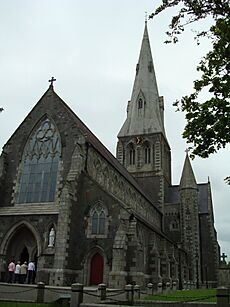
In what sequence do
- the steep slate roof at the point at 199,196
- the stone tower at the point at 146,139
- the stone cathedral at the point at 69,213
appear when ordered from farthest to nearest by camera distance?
1. the stone tower at the point at 146,139
2. the steep slate roof at the point at 199,196
3. the stone cathedral at the point at 69,213

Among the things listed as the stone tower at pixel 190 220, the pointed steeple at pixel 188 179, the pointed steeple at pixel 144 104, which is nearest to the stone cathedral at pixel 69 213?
the stone tower at pixel 190 220

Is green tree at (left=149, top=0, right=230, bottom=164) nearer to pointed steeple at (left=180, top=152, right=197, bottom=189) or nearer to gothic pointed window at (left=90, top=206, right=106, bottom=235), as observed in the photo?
gothic pointed window at (left=90, top=206, right=106, bottom=235)

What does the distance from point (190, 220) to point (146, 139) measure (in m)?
13.3

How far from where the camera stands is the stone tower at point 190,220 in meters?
41.0

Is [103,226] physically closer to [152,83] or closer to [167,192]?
[167,192]

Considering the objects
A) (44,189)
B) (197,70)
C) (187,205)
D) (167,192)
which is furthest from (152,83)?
(197,70)

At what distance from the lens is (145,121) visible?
52.7 meters

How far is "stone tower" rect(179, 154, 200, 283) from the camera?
4097cm

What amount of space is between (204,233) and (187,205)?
13.1 feet

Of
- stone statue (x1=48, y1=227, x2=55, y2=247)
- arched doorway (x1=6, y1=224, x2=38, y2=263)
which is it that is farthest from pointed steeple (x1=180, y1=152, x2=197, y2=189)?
stone statue (x1=48, y1=227, x2=55, y2=247)

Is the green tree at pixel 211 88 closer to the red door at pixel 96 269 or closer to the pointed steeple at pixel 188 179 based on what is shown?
the red door at pixel 96 269

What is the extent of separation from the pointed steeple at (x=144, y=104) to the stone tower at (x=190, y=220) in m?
8.77

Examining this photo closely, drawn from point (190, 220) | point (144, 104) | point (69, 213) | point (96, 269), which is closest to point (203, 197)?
point (190, 220)

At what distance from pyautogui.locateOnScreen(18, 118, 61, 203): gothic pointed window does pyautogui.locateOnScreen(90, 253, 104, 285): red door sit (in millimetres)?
4970
